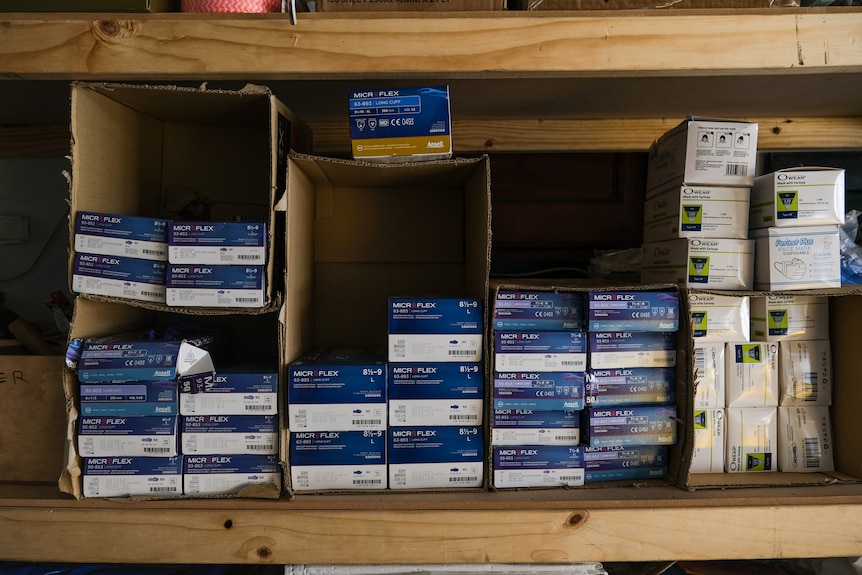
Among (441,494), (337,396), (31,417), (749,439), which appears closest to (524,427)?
(441,494)

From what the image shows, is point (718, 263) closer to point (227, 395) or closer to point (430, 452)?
point (430, 452)

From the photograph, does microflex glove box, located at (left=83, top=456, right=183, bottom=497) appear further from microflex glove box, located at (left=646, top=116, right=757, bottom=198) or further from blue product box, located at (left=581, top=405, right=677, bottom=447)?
microflex glove box, located at (left=646, top=116, right=757, bottom=198)

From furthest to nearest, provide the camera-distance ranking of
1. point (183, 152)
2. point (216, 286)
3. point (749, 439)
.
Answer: point (183, 152) → point (749, 439) → point (216, 286)

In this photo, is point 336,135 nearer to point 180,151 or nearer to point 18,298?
point 180,151

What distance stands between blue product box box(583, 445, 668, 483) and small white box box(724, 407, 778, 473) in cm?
16

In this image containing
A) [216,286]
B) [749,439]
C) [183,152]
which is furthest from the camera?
[183,152]

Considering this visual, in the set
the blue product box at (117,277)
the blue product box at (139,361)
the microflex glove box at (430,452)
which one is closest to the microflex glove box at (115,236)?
the blue product box at (117,277)

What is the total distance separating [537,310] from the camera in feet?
2.56

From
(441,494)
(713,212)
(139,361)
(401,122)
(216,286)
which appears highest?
(401,122)

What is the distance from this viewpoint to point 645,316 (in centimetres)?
78

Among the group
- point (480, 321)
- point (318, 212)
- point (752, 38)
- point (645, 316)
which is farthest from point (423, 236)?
point (752, 38)

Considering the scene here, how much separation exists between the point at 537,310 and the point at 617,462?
28 centimetres

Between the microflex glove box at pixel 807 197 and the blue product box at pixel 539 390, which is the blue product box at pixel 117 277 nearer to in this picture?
the blue product box at pixel 539 390

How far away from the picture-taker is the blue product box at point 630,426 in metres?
0.79
